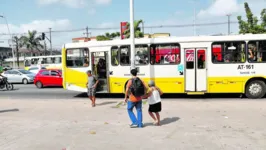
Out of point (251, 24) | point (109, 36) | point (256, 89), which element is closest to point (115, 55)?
point (256, 89)

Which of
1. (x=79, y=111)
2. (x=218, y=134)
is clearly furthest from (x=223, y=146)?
(x=79, y=111)

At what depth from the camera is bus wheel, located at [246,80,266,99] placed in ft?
39.3

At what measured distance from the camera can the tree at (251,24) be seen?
25.0 meters

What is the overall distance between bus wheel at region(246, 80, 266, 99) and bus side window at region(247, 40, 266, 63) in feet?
3.17

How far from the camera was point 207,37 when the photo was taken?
12.3m

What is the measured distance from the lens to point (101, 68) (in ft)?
44.0

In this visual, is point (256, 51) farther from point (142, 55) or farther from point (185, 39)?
point (142, 55)

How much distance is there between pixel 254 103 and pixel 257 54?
7.89 ft

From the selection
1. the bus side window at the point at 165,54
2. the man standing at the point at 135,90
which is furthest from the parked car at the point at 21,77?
the man standing at the point at 135,90

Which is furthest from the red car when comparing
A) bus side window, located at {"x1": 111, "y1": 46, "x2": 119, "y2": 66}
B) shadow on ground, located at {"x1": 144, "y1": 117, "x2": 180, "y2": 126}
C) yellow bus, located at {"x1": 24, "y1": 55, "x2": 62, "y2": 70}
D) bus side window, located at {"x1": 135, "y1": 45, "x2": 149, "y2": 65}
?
yellow bus, located at {"x1": 24, "y1": 55, "x2": 62, "y2": 70}

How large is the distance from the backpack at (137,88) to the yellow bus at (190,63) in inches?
217

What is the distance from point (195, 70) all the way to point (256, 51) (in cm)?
275

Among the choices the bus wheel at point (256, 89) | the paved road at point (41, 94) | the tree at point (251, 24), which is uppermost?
the tree at point (251, 24)

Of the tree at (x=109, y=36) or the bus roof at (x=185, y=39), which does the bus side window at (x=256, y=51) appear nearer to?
the bus roof at (x=185, y=39)
